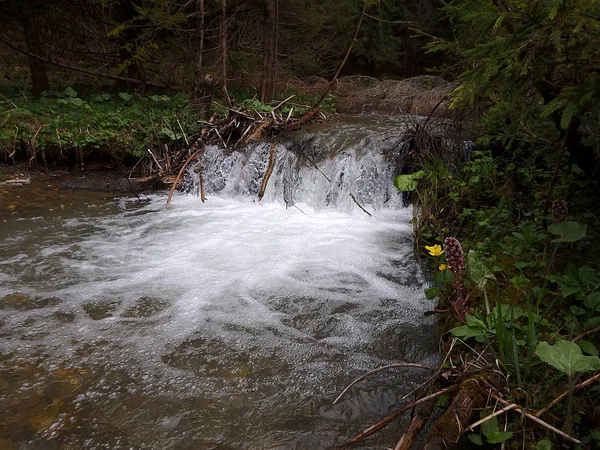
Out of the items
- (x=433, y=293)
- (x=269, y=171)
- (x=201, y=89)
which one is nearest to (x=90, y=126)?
(x=201, y=89)

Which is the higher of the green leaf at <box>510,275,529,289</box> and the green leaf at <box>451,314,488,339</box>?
the green leaf at <box>510,275,529,289</box>

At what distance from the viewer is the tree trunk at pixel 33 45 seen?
945 cm

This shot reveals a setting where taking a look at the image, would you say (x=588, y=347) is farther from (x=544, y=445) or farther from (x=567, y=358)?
→ (x=544, y=445)

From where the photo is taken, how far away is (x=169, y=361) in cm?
316

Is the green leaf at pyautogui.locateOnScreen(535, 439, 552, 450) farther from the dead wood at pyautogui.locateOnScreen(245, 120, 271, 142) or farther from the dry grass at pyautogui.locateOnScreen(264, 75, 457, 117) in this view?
the dry grass at pyautogui.locateOnScreen(264, 75, 457, 117)

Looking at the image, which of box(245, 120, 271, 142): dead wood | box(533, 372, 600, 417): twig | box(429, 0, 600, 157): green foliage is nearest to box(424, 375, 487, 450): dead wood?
box(533, 372, 600, 417): twig

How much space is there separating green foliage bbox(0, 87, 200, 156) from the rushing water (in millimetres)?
1648

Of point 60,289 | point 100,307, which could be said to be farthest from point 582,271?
point 60,289

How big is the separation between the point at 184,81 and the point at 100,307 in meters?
9.71

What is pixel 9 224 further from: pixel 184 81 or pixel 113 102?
pixel 184 81

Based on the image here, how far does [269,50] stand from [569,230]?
30.4ft

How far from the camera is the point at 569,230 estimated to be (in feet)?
7.78

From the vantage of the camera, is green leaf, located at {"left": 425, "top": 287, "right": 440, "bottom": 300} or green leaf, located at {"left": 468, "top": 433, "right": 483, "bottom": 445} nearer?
green leaf, located at {"left": 468, "top": 433, "right": 483, "bottom": 445}

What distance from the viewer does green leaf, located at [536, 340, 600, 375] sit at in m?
1.70
